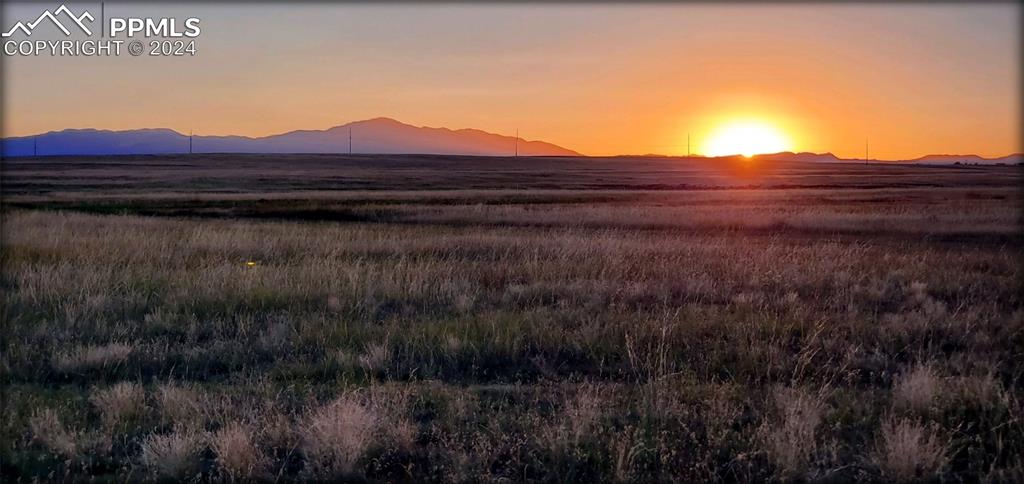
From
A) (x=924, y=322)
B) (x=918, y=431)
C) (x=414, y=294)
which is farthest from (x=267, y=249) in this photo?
A: (x=918, y=431)

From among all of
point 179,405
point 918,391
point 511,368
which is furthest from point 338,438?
point 918,391

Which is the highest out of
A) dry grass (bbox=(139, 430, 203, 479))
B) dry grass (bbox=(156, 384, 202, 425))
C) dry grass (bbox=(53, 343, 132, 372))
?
dry grass (bbox=(53, 343, 132, 372))

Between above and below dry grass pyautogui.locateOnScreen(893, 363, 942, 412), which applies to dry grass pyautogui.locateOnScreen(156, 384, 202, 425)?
below

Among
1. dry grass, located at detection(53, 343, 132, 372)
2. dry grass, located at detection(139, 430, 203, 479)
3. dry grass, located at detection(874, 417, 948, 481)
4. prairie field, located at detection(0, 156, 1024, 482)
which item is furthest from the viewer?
dry grass, located at detection(53, 343, 132, 372)

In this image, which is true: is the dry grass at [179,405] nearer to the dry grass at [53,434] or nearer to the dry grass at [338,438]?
the dry grass at [53,434]

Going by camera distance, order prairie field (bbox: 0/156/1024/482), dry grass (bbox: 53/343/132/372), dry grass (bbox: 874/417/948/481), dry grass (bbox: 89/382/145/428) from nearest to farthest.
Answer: dry grass (bbox: 874/417/948/481), prairie field (bbox: 0/156/1024/482), dry grass (bbox: 89/382/145/428), dry grass (bbox: 53/343/132/372)

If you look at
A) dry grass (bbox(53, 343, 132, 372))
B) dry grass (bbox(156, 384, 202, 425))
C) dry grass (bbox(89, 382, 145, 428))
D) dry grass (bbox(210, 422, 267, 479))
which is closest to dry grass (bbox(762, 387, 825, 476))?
dry grass (bbox(210, 422, 267, 479))

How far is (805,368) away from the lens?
6.97 meters

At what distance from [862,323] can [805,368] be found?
2154 millimetres

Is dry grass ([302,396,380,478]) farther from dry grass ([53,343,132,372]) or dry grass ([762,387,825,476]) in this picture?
dry grass ([53,343,132,372])

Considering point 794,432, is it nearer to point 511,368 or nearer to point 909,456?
point 909,456

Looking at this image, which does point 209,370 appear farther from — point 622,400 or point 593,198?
point 593,198

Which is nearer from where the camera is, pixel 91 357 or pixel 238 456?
pixel 238 456

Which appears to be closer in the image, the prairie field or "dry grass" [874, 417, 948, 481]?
"dry grass" [874, 417, 948, 481]
